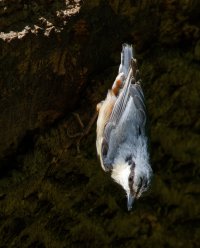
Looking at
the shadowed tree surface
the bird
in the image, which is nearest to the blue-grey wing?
the bird

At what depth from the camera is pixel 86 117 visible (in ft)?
8.92

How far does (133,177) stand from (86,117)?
403 mm

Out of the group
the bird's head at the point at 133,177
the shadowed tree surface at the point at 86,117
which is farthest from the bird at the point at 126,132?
the shadowed tree surface at the point at 86,117

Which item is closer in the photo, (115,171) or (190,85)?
(115,171)

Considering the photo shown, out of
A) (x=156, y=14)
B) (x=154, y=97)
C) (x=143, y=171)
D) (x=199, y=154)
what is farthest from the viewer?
(x=199, y=154)

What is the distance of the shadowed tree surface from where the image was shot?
7.47 ft

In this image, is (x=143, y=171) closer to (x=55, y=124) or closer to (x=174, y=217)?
(x=55, y=124)

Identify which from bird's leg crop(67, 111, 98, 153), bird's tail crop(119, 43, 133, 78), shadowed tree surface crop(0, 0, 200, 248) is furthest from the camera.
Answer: bird's leg crop(67, 111, 98, 153)

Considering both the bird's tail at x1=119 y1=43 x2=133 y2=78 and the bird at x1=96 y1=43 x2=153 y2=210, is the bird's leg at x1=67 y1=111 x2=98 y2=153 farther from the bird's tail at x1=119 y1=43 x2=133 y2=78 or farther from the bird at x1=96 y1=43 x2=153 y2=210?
the bird's tail at x1=119 y1=43 x2=133 y2=78

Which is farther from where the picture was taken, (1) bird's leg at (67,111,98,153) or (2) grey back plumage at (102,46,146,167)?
(1) bird's leg at (67,111,98,153)

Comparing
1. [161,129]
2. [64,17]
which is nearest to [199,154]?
[161,129]

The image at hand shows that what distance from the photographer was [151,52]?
283cm

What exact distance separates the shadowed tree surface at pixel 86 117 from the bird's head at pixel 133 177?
0.27 meters

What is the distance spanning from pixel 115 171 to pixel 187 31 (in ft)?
2.58
